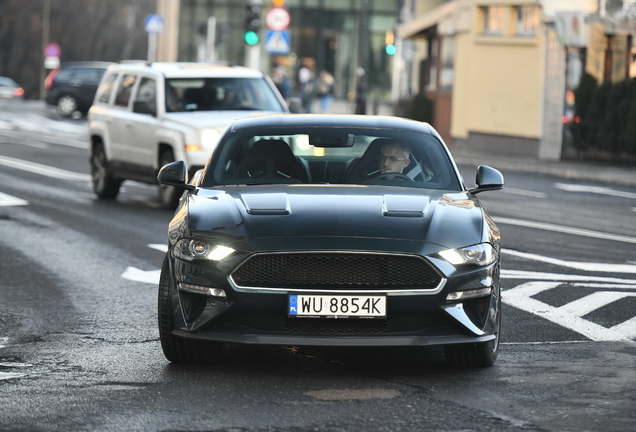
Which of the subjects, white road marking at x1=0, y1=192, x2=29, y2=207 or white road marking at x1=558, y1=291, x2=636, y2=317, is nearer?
white road marking at x1=558, y1=291, x2=636, y2=317

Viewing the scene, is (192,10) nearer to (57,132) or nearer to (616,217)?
(57,132)

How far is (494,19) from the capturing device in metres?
32.9

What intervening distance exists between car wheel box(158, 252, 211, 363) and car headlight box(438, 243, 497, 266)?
55.7 inches

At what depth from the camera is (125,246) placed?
12.3 metres

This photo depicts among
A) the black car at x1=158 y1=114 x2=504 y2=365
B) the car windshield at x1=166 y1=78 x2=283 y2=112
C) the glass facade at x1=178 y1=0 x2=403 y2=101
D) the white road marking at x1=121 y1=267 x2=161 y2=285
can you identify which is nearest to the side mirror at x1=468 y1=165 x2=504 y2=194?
the black car at x1=158 y1=114 x2=504 y2=365

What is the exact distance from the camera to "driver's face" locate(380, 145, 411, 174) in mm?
7672

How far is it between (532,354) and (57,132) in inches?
1130

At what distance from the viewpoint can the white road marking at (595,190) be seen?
68.8 ft

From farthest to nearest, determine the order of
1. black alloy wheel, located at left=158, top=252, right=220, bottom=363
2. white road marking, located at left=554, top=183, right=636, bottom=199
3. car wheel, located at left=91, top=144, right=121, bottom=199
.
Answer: white road marking, located at left=554, top=183, right=636, bottom=199
car wheel, located at left=91, top=144, right=121, bottom=199
black alloy wheel, located at left=158, top=252, right=220, bottom=363

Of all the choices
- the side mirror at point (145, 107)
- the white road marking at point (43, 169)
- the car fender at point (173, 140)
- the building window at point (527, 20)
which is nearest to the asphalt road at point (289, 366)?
the car fender at point (173, 140)

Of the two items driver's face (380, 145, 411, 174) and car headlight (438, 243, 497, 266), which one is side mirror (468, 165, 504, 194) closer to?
driver's face (380, 145, 411, 174)

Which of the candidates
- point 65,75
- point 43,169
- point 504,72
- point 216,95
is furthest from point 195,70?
point 65,75

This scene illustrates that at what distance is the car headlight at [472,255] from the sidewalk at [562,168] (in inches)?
669

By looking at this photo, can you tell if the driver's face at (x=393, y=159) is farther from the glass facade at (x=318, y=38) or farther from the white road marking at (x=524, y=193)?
the glass facade at (x=318, y=38)
